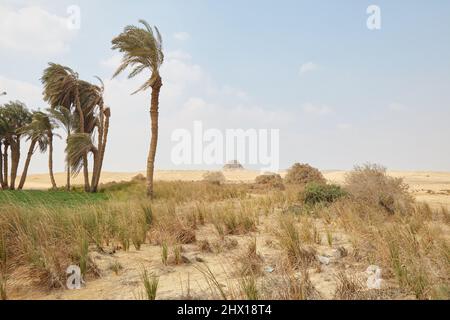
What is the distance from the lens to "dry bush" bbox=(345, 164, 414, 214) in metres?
10.5

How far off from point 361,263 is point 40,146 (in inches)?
1433

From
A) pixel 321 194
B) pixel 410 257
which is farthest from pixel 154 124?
pixel 410 257

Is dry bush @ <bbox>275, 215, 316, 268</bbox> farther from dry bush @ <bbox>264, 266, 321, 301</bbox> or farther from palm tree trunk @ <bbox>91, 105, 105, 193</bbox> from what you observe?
palm tree trunk @ <bbox>91, 105, 105, 193</bbox>

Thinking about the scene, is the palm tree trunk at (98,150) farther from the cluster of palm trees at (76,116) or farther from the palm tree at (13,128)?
the palm tree at (13,128)

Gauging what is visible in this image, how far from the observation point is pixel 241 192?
1817cm

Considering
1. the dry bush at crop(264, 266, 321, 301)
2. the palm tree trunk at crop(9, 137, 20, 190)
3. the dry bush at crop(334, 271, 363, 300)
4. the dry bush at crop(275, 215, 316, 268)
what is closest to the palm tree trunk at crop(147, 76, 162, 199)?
the dry bush at crop(275, 215, 316, 268)

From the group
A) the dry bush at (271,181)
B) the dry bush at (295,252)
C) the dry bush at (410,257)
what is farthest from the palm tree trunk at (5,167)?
the dry bush at (410,257)

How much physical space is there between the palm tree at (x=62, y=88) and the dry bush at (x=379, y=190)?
21.5 meters

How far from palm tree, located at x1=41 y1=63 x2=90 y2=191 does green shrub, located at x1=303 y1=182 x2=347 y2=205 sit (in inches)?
775

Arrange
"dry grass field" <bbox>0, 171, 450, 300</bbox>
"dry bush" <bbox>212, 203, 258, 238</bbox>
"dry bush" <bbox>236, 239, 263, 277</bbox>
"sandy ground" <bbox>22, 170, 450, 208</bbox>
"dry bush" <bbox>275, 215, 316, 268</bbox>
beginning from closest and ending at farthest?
1. "dry grass field" <bbox>0, 171, 450, 300</bbox>
2. "dry bush" <bbox>236, 239, 263, 277</bbox>
3. "dry bush" <bbox>275, 215, 316, 268</bbox>
4. "dry bush" <bbox>212, 203, 258, 238</bbox>
5. "sandy ground" <bbox>22, 170, 450, 208</bbox>

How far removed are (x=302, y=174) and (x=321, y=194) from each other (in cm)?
1359

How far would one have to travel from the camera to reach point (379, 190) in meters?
10.8

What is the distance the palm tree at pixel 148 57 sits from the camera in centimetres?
1641
